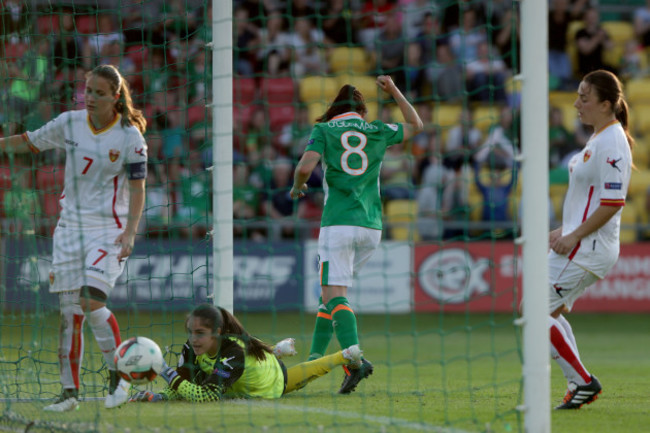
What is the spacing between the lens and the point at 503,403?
5.94 m

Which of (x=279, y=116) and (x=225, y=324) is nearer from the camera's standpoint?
(x=225, y=324)

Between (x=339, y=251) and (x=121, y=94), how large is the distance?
5.94 ft

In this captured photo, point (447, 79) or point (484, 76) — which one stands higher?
point (484, 76)

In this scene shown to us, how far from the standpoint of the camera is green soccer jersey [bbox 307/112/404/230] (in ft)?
21.2

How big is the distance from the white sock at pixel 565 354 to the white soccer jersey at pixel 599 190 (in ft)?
1.30

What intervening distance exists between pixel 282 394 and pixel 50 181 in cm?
473

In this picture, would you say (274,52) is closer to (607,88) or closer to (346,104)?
(346,104)

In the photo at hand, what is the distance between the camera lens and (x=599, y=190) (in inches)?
216

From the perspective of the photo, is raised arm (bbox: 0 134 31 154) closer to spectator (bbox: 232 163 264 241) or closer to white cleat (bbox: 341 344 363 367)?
white cleat (bbox: 341 344 363 367)

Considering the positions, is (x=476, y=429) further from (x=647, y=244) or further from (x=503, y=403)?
(x=647, y=244)

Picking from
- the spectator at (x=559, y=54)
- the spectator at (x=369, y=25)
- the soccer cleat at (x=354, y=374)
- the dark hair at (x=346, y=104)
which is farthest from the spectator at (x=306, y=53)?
the soccer cleat at (x=354, y=374)

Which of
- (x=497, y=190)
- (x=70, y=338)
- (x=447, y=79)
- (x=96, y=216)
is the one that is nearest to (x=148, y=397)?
(x=70, y=338)

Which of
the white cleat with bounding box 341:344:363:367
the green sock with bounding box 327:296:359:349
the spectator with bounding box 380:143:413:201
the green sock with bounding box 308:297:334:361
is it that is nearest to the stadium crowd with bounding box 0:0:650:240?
the spectator with bounding box 380:143:413:201

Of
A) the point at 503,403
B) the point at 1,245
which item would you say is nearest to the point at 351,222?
the point at 503,403
